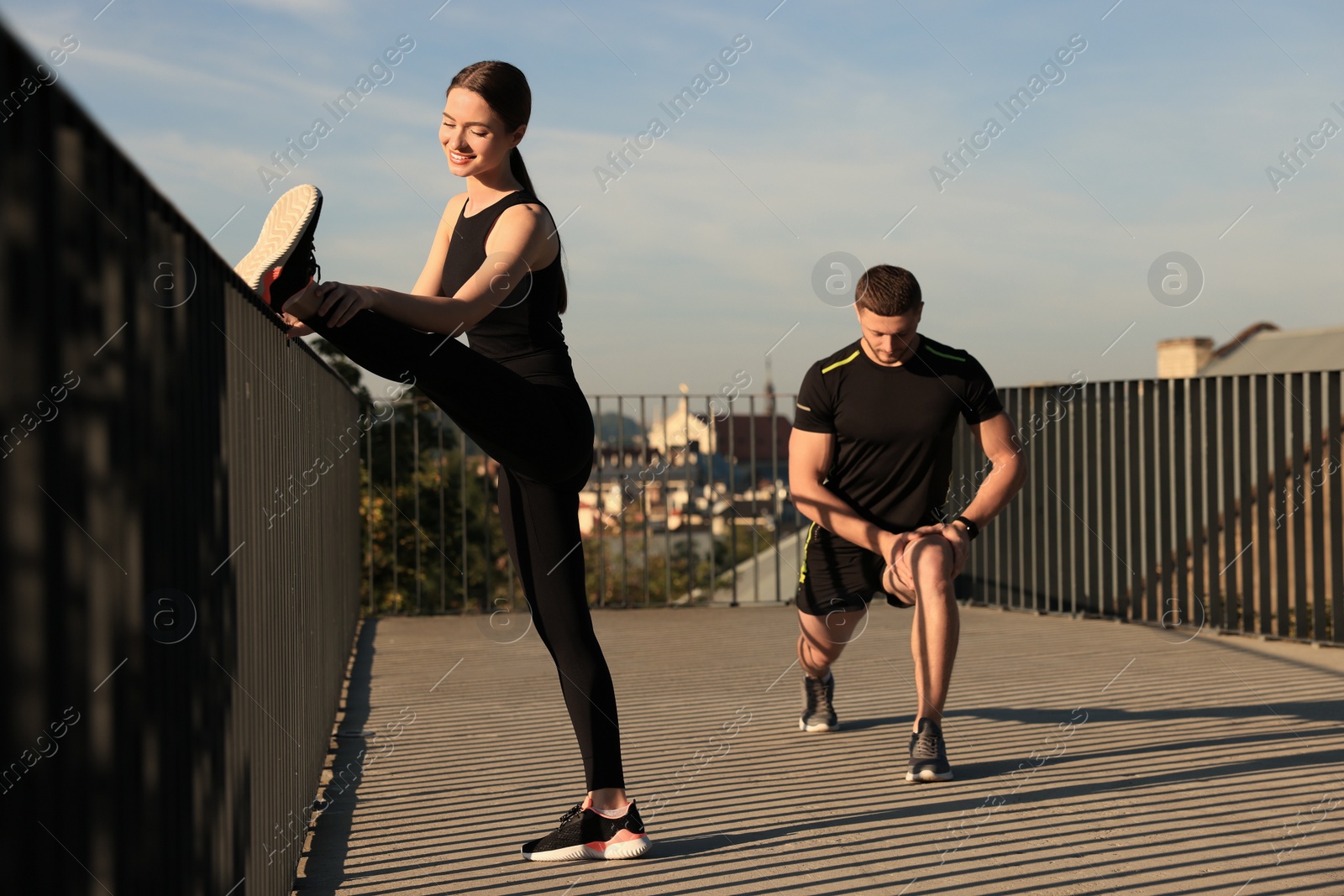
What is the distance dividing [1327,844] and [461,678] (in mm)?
4348

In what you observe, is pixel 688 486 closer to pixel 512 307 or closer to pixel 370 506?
pixel 370 506

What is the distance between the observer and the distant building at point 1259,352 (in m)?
25.5

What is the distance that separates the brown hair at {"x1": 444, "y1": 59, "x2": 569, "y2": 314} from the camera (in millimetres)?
2963

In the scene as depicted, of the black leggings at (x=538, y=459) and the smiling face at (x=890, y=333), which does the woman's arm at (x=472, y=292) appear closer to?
the black leggings at (x=538, y=459)

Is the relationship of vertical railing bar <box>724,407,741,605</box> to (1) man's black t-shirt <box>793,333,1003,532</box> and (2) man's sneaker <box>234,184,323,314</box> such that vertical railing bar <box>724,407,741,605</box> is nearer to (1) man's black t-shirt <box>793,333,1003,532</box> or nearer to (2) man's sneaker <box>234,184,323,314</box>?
(1) man's black t-shirt <box>793,333,1003,532</box>

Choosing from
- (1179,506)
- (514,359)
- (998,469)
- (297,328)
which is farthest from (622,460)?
(297,328)

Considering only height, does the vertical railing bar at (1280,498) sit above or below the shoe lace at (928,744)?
above

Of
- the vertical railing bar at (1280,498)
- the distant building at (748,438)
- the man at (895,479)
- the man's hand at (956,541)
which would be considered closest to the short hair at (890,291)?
the man at (895,479)

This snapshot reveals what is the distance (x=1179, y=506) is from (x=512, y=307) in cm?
638

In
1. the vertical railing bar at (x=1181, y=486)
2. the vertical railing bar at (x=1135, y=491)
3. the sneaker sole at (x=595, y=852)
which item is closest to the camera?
the sneaker sole at (x=595, y=852)

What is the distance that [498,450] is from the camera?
9.65 ft

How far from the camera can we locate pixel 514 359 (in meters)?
3.03

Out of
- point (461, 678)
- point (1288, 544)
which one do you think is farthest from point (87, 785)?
point (1288, 544)

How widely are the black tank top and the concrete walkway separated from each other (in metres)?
1.32
